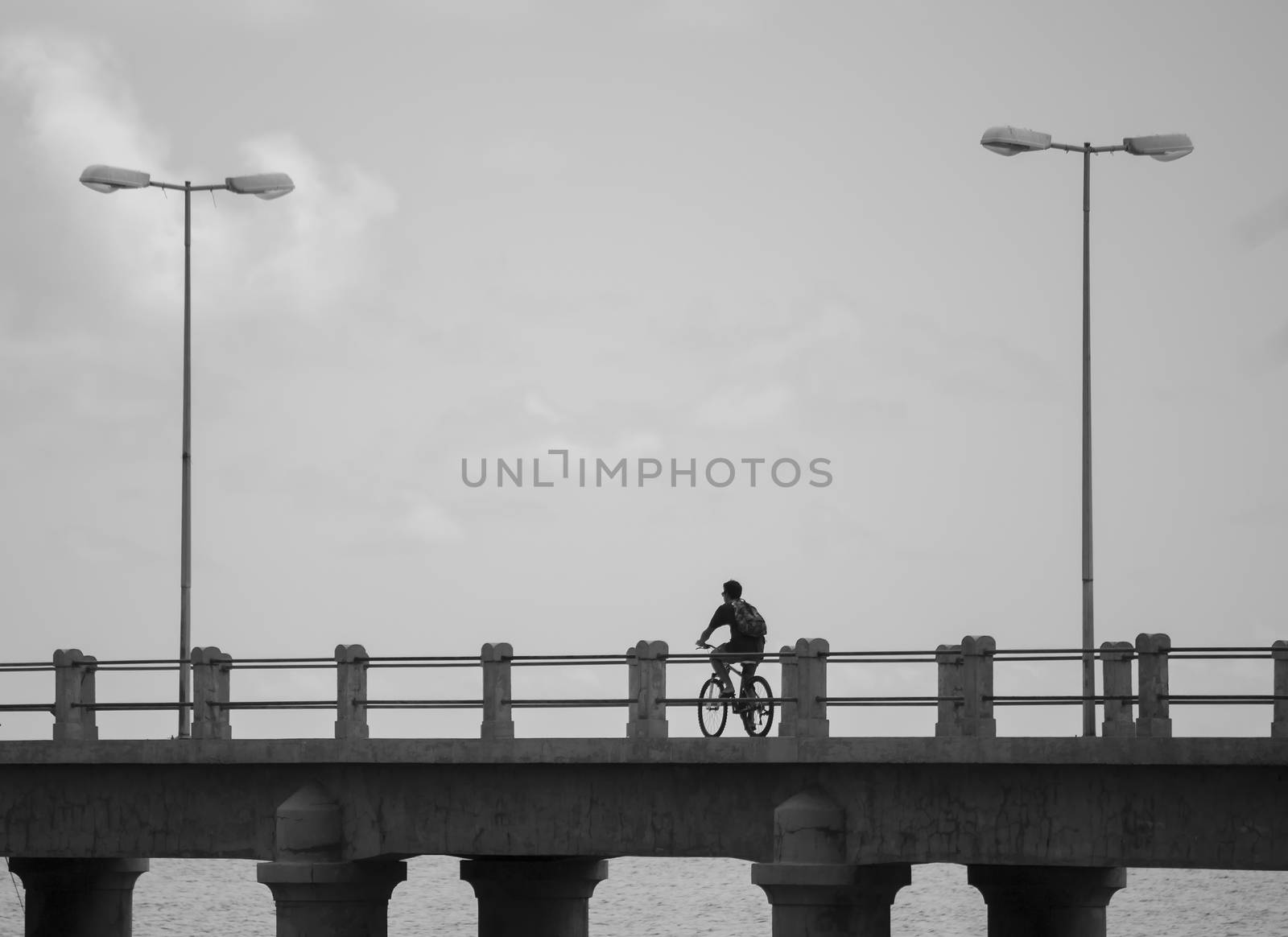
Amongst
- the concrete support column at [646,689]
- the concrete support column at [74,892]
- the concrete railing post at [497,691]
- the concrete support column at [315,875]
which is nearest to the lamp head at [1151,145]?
the concrete support column at [646,689]

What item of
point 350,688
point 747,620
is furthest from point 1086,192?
point 350,688

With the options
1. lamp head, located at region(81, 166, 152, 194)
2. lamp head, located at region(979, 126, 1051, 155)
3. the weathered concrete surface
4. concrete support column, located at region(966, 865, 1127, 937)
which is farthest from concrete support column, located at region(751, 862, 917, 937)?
lamp head, located at region(81, 166, 152, 194)

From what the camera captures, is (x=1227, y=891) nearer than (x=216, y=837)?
No

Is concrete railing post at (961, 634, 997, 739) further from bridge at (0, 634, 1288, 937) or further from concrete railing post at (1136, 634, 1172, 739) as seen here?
concrete railing post at (1136, 634, 1172, 739)

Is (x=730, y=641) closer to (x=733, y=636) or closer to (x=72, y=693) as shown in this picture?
(x=733, y=636)

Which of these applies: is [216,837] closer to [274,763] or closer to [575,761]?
[274,763]

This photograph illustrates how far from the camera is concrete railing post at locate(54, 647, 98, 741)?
34.4 meters

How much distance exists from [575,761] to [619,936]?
73.7 metres

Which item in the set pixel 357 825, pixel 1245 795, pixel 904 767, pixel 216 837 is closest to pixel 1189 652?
pixel 1245 795

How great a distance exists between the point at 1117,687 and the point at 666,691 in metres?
6.20

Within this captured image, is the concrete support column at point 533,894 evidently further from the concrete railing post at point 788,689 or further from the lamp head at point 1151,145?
the lamp head at point 1151,145

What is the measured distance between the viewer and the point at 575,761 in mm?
30719

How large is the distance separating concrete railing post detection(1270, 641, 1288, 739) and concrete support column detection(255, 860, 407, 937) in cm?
1257

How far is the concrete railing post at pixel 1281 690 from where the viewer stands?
27.1 m
